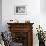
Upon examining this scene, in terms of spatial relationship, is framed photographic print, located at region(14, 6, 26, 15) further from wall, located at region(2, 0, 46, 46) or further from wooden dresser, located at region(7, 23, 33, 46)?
wooden dresser, located at region(7, 23, 33, 46)

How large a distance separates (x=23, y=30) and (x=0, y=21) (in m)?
0.97

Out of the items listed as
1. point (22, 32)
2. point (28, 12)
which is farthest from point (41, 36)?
point (28, 12)

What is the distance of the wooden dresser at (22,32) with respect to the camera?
4980mm

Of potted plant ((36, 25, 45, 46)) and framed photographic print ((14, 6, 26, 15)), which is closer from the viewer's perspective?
potted plant ((36, 25, 45, 46))

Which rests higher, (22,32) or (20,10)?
(20,10)

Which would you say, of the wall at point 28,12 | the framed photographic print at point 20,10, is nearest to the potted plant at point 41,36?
the wall at point 28,12

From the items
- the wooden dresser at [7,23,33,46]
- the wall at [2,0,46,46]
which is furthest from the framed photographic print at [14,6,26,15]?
the wooden dresser at [7,23,33,46]

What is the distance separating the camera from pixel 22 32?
5043 mm

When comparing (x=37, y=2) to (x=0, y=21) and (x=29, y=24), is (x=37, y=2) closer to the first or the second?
(x=29, y=24)

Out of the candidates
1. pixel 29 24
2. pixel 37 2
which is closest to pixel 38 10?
pixel 37 2

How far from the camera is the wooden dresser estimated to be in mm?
4980

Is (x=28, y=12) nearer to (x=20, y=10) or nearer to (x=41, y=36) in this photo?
(x=20, y=10)

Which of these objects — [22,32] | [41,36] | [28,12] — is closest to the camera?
[41,36]

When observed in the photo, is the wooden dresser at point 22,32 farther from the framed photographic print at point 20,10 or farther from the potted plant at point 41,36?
the framed photographic print at point 20,10
